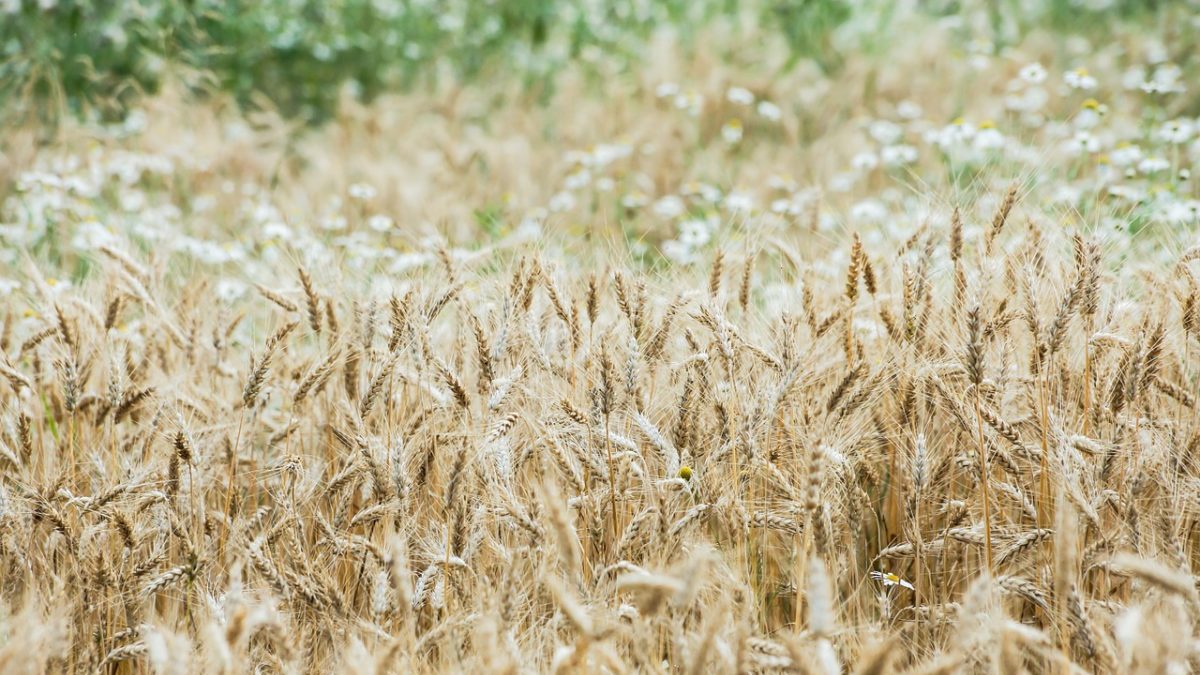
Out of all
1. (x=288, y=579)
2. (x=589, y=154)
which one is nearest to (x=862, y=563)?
(x=288, y=579)

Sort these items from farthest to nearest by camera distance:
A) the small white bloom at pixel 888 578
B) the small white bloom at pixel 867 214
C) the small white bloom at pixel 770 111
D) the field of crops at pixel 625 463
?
the small white bloom at pixel 770 111 < the small white bloom at pixel 867 214 < the small white bloom at pixel 888 578 < the field of crops at pixel 625 463

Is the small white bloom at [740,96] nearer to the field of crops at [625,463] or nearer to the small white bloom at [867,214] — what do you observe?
the small white bloom at [867,214]

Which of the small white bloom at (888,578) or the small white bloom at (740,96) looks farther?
the small white bloom at (740,96)

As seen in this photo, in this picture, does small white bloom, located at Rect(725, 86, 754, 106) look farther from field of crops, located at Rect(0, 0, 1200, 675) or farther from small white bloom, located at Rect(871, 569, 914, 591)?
small white bloom, located at Rect(871, 569, 914, 591)

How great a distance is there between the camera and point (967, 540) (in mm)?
1801

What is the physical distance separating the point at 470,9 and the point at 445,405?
6.03 m

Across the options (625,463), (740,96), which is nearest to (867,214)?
(740,96)

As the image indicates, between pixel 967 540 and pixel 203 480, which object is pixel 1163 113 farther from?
pixel 203 480

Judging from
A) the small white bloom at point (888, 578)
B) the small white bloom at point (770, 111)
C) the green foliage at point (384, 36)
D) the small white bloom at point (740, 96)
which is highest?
the green foliage at point (384, 36)

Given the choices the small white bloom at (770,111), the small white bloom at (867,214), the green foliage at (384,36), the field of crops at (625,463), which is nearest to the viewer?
the field of crops at (625,463)

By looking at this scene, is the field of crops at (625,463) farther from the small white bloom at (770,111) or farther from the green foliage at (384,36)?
the green foliage at (384,36)

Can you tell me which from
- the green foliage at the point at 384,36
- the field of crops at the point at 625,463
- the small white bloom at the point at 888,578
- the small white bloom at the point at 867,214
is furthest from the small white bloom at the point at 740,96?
the small white bloom at the point at 888,578

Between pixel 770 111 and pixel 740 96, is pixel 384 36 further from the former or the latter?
pixel 770 111

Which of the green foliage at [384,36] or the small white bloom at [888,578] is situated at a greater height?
the green foliage at [384,36]
